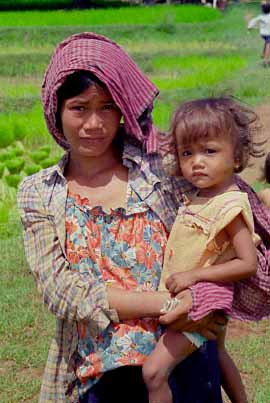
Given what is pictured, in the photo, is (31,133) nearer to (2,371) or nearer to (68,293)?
(2,371)

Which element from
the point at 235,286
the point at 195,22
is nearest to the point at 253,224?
the point at 235,286

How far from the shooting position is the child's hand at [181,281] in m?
1.73

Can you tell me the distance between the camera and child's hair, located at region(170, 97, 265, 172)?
179cm

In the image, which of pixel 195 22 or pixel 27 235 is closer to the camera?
pixel 27 235

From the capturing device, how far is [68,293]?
70.8 inches

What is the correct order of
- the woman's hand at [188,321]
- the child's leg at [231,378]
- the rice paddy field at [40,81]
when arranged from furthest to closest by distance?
1. the rice paddy field at [40,81]
2. the child's leg at [231,378]
3. the woman's hand at [188,321]

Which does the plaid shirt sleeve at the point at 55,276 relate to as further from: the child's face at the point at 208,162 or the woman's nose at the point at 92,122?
the child's face at the point at 208,162

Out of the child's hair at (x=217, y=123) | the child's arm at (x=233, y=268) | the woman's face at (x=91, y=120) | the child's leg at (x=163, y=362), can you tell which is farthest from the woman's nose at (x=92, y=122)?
the child's leg at (x=163, y=362)

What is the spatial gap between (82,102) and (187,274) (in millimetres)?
453

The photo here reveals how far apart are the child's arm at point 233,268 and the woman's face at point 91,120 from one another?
0.35 m

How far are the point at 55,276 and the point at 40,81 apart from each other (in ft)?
37.7

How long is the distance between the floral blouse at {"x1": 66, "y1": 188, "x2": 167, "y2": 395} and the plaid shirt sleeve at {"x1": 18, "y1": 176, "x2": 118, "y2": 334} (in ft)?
0.13

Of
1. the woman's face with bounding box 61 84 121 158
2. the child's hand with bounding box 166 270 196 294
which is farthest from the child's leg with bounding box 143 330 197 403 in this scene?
the woman's face with bounding box 61 84 121 158

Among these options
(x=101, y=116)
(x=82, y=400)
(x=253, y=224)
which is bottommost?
(x=82, y=400)
